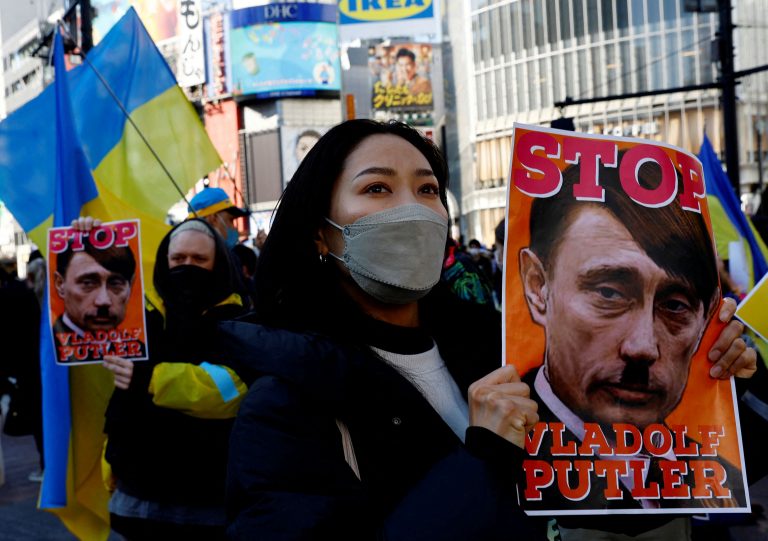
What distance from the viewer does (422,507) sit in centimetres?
154

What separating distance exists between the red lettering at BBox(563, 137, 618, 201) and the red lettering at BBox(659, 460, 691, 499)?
510mm

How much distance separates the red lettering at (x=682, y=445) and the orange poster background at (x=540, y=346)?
0.04 ft

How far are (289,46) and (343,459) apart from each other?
54506 mm

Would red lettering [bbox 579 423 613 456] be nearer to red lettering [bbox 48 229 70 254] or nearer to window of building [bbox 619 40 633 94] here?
red lettering [bbox 48 229 70 254]

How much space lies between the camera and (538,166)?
184cm

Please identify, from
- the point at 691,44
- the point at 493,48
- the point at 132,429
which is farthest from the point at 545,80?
the point at 132,429

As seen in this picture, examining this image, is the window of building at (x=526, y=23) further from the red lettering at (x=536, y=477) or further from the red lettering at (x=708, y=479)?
the red lettering at (x=536, y=477)

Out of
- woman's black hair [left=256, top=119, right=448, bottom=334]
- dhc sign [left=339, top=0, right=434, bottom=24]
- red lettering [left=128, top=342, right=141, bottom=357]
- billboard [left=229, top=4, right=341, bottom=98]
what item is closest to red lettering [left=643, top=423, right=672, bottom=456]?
woman's black hair [left=256, top=119, right=448, bottom=334]

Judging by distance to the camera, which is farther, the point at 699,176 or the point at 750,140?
the point at 750,140

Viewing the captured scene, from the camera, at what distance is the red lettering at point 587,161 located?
1867mm

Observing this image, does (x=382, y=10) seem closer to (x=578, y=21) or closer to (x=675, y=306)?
(x=675, y=306)

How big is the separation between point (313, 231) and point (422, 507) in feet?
2.08

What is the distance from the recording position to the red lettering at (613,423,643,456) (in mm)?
1795

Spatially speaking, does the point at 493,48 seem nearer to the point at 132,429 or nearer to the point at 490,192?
the point at 490,192
